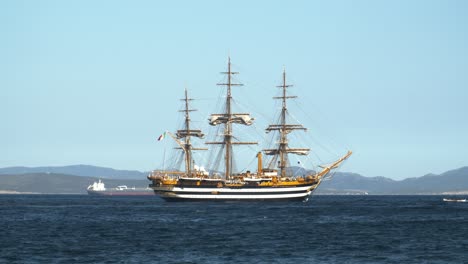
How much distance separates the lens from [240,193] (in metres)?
179

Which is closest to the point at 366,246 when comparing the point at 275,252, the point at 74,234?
the point at 275,252

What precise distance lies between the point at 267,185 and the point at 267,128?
2055cm

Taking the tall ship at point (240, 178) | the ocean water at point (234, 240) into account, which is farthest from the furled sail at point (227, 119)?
the ocean water at point (234, 240)

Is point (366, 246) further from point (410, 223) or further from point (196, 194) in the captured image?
point (196, 194)

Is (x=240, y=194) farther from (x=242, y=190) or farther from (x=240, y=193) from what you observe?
(x=242, y=190)

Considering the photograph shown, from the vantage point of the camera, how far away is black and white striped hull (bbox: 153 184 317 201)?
585 ft

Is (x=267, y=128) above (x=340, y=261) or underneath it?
above

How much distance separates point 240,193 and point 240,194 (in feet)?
0.65

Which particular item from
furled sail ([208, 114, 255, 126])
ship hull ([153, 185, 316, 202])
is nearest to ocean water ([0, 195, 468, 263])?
ship hull ([153, 185, 316, 202])

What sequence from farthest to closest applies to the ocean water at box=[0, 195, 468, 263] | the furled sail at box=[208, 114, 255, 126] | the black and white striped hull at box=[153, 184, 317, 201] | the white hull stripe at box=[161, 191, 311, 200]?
the furled sail at box=[208, 114, 255, 126] < the white hull stripe at box=[161, 191, 311, 200] < the black and white striped hull at box=[153, 184, 317, 201] < the ocean water at box=[0, 195, 468, 263]

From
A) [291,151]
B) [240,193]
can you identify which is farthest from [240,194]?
[291,151]

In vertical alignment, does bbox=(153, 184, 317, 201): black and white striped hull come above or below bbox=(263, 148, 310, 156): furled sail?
below

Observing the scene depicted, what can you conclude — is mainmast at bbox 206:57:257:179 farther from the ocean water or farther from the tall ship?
the ocean water

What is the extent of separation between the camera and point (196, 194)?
181 meters
